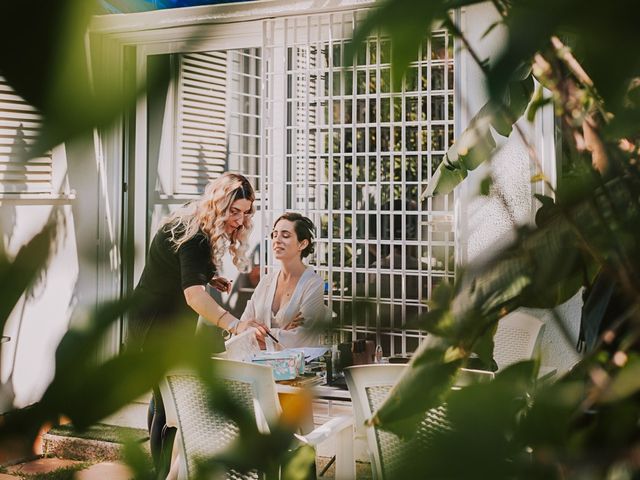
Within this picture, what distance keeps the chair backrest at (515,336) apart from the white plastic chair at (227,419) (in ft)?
3.58

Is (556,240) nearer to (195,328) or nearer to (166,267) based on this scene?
(195,328)

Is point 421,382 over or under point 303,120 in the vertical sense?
under

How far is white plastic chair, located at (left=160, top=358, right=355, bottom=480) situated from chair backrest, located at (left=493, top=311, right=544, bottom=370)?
3.58 ft

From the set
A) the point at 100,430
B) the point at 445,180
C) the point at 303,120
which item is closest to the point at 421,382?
the point at 100,430

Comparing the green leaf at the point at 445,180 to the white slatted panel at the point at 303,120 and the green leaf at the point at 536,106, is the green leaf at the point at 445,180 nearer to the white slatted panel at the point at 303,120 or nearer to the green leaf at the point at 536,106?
the green leaf at the point at 536,106

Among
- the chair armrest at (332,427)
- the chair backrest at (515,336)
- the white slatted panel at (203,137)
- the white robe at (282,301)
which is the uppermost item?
the white slatted panel at (203,137)

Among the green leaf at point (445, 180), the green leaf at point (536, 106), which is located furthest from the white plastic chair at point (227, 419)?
the green leaf at point (445, 180)

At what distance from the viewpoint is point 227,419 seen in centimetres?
23

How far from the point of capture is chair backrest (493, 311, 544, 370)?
4191 mm

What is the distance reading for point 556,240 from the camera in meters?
0.43

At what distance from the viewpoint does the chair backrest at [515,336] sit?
4191 millimetres

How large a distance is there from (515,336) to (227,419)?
166 inches

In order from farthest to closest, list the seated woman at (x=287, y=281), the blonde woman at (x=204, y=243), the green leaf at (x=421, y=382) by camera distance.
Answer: the seated woman at (x=287, y=281)
the blonde woman at (x=204, y=243)
the green leaf at (x=421, y=382)

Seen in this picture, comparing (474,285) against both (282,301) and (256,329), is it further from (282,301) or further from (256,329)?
(282,301)
